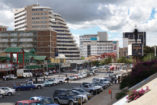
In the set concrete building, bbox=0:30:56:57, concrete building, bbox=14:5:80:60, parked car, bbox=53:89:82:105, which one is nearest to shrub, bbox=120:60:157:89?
parked car, bbox=53:89:82:105

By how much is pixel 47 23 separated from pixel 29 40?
79.4 ft

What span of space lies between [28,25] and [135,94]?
441 feet

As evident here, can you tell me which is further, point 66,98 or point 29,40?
point 29,40

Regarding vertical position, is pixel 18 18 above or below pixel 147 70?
above

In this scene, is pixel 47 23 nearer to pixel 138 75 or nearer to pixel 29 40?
pixel 29 40

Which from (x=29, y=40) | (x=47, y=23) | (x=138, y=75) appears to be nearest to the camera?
(x=138, y=75)

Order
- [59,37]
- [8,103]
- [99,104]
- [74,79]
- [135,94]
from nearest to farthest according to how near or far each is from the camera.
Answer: [135,94] < [99,104] < [8,103] < [74,79] < [59,37]

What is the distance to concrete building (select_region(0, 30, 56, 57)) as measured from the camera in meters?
127

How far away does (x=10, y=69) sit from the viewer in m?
77.5

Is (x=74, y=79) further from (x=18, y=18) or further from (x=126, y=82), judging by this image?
(x=18, y=18)

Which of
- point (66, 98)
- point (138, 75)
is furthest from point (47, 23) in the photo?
point (66, 98)

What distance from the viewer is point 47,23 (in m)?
149

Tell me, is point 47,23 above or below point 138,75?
above

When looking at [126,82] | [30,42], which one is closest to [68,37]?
[30,42]
